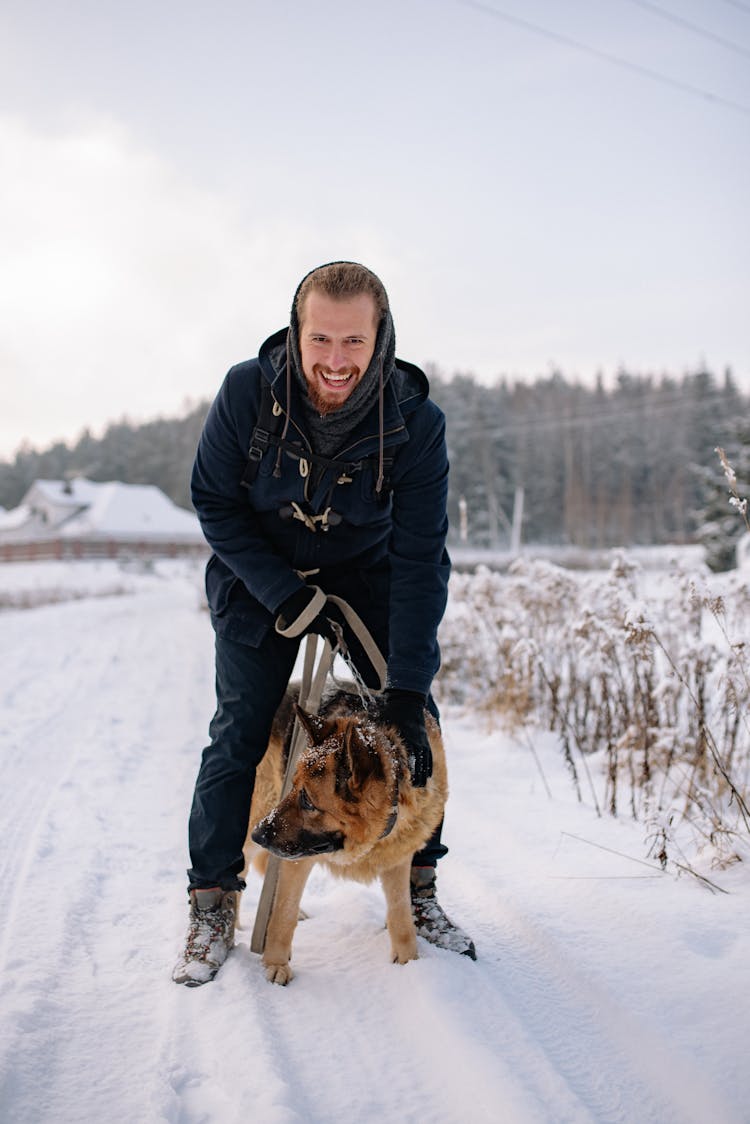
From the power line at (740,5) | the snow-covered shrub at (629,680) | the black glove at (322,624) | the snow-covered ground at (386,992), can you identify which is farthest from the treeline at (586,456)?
the black glove at (322,624)

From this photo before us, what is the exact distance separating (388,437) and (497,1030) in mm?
1935

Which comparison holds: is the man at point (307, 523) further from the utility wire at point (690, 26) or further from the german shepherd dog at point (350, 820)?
the utility wire at point (690, 26)

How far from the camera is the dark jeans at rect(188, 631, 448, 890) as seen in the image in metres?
2.44

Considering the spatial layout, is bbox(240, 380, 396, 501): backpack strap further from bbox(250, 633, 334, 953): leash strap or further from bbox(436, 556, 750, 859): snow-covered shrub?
bbox(436, 556, 750, 859): snow-covered shrub

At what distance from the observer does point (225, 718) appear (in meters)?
2.54

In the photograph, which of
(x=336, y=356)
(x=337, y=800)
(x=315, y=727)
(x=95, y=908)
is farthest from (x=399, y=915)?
(x=336, y=356)

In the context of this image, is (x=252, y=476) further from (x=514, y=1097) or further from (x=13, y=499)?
(x=13, y=499)

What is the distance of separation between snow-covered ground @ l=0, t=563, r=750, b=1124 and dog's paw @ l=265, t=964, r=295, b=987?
0.13ft

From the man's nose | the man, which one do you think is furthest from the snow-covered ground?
the man's nose

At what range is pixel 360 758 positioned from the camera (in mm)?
2170

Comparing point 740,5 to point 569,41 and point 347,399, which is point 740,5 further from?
point 347,399

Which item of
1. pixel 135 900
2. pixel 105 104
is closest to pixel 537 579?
pixel 135 900

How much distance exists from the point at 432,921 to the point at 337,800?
779mm

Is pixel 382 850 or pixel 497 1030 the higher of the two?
pixel 382 850
